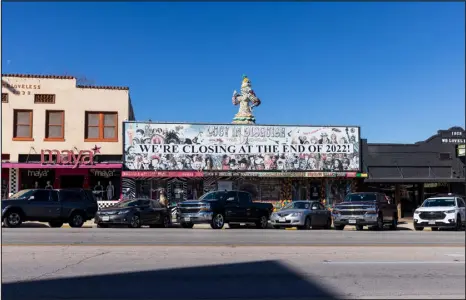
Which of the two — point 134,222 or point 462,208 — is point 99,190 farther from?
point 462,208

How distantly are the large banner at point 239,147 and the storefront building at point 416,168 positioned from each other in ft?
4.25

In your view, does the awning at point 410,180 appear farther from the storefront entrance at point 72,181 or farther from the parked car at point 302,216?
the storefront entrance at point 72,181

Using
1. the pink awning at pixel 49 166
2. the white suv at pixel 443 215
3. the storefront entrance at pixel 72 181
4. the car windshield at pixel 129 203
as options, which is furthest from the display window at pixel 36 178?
the white suv at pixel 443 215

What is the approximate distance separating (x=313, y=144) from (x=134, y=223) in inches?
542

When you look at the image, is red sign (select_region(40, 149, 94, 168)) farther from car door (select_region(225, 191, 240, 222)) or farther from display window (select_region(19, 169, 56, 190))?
car door (select_region(225, 191, 240, 222))

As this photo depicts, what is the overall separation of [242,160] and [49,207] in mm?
12465

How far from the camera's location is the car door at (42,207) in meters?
22.0

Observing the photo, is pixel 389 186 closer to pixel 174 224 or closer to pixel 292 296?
pixel 174 224

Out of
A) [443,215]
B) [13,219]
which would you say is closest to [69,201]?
[13,219]

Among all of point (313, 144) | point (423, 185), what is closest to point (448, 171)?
point (423, 185)

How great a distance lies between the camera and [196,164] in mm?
30953

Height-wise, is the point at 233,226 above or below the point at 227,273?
below

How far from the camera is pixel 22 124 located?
3036cm

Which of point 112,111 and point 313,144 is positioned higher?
point 112,111
